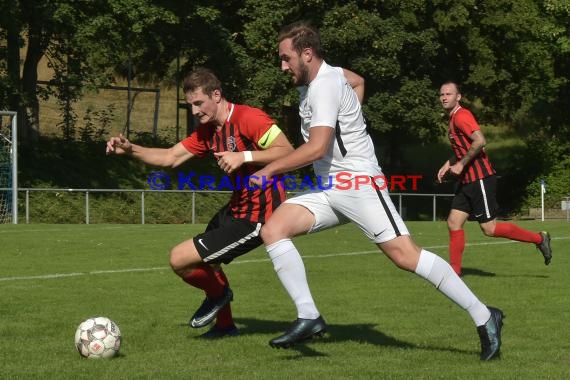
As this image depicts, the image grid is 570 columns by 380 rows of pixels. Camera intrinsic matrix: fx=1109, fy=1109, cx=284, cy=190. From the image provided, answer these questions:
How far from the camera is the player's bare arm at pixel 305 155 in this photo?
253 inches

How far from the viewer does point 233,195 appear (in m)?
7.71

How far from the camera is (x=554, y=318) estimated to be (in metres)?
8.80

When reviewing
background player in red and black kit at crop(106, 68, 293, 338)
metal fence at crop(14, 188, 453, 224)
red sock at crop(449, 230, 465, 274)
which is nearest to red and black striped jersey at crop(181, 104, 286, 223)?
background player in red and black kit at crop(106, 68, 293, 338)

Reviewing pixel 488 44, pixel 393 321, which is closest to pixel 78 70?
pixel 488 44

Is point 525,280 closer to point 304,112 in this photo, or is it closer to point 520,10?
point 304,112

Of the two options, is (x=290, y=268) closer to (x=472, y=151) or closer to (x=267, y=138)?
(x=267, y=138)

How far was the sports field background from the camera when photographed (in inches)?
255

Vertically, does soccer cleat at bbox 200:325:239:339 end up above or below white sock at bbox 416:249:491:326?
below

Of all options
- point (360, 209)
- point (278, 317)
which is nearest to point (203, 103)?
point (360, 209)

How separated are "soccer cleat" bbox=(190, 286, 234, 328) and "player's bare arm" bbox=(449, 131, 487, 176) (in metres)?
5.02

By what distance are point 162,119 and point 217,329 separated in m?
31.7

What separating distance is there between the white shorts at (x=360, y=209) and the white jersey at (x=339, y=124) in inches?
3.8

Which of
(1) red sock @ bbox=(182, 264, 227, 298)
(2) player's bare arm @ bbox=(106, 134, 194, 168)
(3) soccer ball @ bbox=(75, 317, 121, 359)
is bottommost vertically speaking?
(3) soccer ball @ bbox=(75, 317, 121, 359)

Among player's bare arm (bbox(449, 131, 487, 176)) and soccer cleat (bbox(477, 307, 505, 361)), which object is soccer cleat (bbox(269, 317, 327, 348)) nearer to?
soccer cleat (bbox(477, 307, 505, 361))
